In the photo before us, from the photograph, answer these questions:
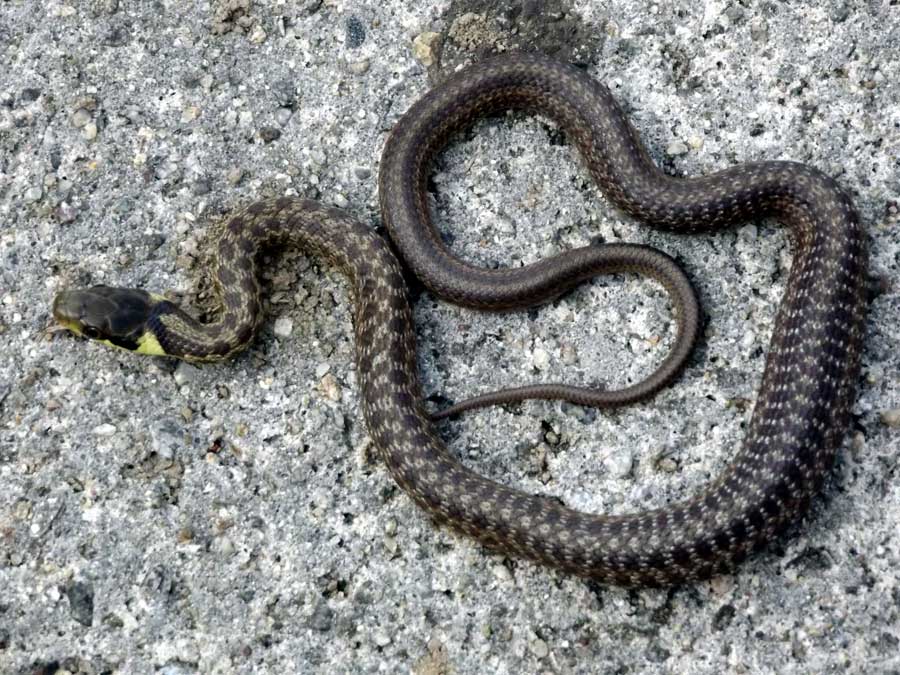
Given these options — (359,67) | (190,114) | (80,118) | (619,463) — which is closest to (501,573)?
(619,463)

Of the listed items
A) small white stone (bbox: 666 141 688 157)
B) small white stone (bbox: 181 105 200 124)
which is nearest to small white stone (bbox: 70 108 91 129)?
small white stone (bbox: 181 105 200 124)

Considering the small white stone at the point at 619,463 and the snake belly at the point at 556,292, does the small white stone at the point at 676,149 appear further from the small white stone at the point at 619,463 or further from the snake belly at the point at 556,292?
the small white stone at the point at 619,463

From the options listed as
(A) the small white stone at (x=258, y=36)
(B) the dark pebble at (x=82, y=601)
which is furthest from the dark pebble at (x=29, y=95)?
(B) the dark pebble at (x=82, y=601)

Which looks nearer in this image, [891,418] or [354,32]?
[891,418]

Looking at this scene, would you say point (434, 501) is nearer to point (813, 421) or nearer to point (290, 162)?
point (813, 421)

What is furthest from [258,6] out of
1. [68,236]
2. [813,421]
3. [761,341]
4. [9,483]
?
[813,421]

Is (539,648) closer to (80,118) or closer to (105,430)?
(105,430)
